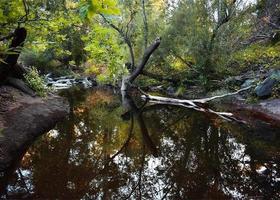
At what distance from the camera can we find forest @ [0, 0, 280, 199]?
630 cm

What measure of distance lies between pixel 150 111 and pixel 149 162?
7.60m

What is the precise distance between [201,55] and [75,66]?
19154 mm

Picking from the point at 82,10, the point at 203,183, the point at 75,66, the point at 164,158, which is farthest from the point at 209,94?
the point at 75,66

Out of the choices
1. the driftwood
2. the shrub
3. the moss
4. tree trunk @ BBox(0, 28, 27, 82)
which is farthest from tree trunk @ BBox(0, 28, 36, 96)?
the moss

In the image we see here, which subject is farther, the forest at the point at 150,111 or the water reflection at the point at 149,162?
the forest at the point at 150,111

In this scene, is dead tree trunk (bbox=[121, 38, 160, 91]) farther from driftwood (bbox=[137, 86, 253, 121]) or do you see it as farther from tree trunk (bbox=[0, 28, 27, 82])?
tree trunk (bbox=[0, 28, 27, 82])

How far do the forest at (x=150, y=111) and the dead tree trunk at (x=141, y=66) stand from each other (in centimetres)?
13

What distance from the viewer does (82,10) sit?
229 centimetres

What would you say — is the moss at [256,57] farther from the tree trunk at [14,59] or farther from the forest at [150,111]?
the tree trunk at [14,59]

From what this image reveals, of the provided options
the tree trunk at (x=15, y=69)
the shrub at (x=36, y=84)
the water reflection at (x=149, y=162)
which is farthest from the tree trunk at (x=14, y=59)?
the water reflection at (x=149, y=162)

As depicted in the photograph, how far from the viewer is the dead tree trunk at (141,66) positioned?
742 inches

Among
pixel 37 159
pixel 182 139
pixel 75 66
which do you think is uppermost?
pixel 75 66

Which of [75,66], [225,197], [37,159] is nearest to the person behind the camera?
[225,197]

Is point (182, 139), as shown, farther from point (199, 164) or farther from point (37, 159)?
point (37, 159)
